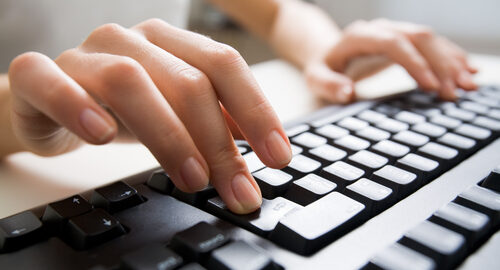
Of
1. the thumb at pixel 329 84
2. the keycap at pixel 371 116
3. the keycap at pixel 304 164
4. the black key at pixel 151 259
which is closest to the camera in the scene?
the black key at pixel 151 259

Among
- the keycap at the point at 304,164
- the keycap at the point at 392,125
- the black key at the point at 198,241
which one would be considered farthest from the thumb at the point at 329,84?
the black key at the point at 198,241

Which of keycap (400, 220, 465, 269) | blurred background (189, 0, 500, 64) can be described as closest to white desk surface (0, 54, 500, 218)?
keycap (400, 220, 465, 269)

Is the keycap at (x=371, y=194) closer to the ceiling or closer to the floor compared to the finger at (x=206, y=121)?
closer to the floor

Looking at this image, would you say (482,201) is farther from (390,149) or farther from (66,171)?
(66,171)

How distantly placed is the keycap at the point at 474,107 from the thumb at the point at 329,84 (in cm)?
12

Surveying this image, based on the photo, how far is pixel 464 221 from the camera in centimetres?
22

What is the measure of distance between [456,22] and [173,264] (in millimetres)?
949

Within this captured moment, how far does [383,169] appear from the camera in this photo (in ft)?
0.93

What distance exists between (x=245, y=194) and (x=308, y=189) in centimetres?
4

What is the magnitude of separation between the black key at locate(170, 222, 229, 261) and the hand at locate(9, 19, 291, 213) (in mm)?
30

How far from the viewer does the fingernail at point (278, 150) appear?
0.86 ft

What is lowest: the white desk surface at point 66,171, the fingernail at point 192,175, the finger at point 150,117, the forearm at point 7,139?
the white desk surface at point 66,171

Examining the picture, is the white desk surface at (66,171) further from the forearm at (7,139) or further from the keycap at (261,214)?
the keycap at (261,214)

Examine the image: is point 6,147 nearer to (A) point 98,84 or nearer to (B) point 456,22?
(A) point 98,84
